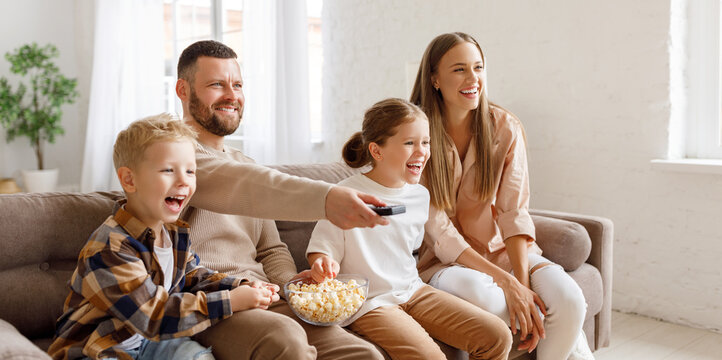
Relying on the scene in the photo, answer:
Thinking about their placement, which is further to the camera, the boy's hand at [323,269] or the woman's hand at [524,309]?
the woman's hand at [524,309]

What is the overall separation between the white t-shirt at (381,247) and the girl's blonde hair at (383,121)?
8 centimetres

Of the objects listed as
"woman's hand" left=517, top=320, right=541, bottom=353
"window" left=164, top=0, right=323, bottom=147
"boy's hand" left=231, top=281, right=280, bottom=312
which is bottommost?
"woman's hand" left=517, top=320, right=541, bottom=353

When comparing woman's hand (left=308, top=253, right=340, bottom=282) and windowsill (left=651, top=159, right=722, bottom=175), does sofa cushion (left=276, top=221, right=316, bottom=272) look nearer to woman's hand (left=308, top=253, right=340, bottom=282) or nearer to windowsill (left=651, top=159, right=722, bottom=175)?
woman's hand (left=308, top=253, right=340, bottom=282)

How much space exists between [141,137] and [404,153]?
749 mm

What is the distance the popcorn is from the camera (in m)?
1.47

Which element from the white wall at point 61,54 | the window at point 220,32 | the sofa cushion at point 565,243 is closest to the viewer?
the sofa cushion at point 565,243

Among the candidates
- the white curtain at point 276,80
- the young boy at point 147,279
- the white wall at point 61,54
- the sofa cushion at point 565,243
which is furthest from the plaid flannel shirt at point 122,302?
the white wall at point 61,54

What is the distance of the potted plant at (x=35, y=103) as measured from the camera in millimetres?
5320

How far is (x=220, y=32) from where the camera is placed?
5.43 meters

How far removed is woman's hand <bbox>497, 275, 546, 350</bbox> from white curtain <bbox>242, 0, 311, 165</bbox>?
124 inches

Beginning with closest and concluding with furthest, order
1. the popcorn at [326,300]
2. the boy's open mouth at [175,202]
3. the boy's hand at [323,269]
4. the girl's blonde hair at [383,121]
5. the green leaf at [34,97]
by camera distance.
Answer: the boy's open mouth at [175,202] → the popcorn at [326,300] → the boy's hand at [323,269] → the girl's blonde hair at [383,121] → the green leaf at [34,97]

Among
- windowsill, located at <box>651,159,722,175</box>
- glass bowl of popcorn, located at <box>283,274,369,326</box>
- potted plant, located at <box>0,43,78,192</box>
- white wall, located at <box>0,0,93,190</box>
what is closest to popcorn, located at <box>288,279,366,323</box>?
glass bowl of popcorn, located at <box>283,274,369,326</box>

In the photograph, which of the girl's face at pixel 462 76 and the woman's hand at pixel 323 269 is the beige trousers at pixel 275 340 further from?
the girl's face at pixel 462 76

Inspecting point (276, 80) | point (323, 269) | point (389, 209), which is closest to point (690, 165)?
point (323, 269)
